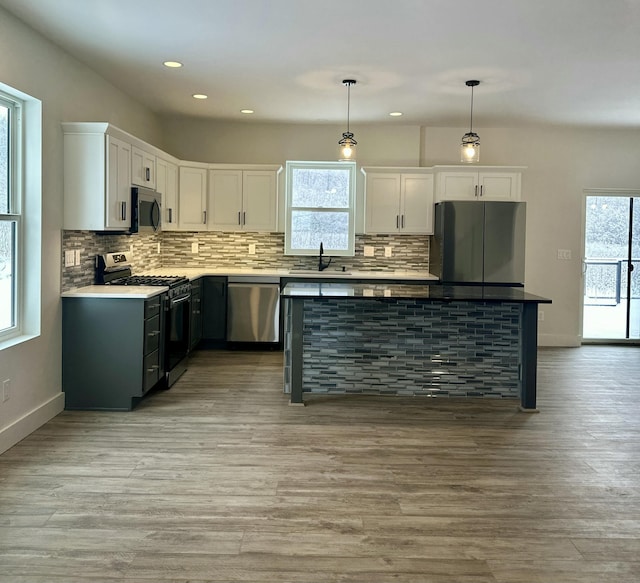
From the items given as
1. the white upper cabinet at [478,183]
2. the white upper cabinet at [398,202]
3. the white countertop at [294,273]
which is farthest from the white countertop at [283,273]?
the white upper cabinet at [478,183]

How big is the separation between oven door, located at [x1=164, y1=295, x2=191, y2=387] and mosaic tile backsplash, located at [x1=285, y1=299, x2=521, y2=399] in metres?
1.03

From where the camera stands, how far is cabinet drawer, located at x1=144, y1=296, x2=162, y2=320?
4.61 metres

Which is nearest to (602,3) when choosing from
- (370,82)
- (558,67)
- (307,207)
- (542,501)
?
(558,67)

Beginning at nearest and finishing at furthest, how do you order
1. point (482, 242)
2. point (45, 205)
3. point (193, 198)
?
1. point (45, 205)
2. point (482, 242)
3. point (193, 198)

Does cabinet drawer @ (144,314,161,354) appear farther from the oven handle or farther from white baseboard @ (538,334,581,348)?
white baseboard @ (538,334,581,348)

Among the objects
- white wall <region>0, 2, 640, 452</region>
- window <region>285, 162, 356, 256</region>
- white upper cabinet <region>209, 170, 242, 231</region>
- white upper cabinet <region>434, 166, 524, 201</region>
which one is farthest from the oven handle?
white upper cabinet <region>434, 166, 524, 201</region>

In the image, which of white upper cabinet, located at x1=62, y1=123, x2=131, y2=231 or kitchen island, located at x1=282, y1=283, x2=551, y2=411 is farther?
kitchen island, located at x1=282, y1=283, x2=551, y2=411

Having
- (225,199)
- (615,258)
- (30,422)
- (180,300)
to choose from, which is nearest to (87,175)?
(180,300)

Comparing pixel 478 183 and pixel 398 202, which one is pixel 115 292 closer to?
pixel 398 202

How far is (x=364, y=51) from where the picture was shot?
4.48 metres

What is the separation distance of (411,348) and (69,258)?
2.79 metres

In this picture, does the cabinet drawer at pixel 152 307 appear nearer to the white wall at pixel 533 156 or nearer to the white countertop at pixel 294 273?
the white countertop at pixel 294 273

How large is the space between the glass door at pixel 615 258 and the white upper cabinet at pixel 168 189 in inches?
201

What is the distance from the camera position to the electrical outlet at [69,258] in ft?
15.1
